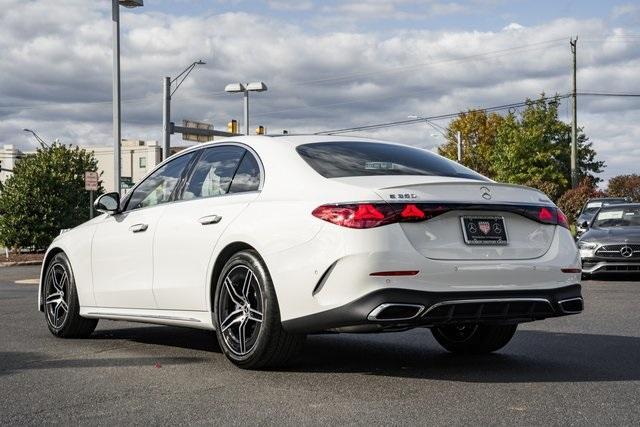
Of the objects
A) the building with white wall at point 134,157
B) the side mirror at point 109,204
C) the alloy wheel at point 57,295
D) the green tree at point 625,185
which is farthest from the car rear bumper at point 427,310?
the building with white wall at point 134,157

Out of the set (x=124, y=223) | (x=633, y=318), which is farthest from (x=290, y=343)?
(x=633, y=318)

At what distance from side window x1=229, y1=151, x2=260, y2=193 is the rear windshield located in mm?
345

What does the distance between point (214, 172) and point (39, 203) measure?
27439mm

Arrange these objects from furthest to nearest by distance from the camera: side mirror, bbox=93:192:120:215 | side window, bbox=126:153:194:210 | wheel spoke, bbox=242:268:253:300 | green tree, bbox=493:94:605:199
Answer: green tree, bbox=493:94:605:199, side mirror, bbox=93:192:120:215, side window, bbox=126:153:194:210, wheel spoke, bbox=242:268:253:300

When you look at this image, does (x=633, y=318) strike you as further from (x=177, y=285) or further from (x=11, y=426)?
(x=11, y=426)

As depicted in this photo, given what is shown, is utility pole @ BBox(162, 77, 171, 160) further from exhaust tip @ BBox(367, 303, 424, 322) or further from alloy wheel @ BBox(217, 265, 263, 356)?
exhaust tip @ BBox(367, 303, 424, 322)

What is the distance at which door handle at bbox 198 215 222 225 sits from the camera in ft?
21.6

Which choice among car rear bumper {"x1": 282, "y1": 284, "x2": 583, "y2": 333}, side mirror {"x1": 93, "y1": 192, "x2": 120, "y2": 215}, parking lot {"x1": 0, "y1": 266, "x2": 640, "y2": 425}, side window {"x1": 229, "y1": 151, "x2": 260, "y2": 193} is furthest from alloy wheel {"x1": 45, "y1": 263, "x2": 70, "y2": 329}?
car rear bumper {"x1": 282, "y1": 284, "x2": 583, "y2": 333}

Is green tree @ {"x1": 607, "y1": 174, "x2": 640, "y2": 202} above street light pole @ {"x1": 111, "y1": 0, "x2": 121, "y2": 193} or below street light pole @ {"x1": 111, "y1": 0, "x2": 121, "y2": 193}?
below

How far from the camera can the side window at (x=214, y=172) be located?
6.93m

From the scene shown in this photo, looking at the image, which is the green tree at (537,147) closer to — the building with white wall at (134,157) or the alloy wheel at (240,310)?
the building with white wall at (134,157)

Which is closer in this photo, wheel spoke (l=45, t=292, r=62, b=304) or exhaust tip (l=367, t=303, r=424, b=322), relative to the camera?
exhaust tip (l=367, t=303, r=424, b=322)

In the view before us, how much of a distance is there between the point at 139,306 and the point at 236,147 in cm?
151

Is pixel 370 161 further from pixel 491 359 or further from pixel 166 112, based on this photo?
pixel 166 112
